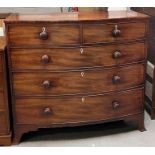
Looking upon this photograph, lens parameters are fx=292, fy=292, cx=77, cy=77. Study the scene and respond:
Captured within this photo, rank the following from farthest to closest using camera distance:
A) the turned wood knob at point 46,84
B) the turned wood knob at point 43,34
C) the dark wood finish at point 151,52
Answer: the dark wood finish at point 151,52 → the turned wood knob at point 46,84 → the turned wood knob at point 43,34

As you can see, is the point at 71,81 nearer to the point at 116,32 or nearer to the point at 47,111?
the point at 47,111

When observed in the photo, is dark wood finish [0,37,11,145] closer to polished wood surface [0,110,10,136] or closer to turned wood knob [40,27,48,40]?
polished wood surface [0,110,10,136]

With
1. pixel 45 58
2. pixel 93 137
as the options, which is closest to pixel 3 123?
pixel 45 58

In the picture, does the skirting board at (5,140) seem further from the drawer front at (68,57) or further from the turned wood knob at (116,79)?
the turned wood knob at (116,79)

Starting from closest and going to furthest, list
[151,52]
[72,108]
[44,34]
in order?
[44,34] < [72,108] < [151,52]

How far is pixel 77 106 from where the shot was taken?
2.10 meters

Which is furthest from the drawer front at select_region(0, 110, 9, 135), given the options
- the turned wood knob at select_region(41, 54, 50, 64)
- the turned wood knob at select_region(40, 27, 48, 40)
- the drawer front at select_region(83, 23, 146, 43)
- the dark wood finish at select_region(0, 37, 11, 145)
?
the drawer front at select_region(83, 23, 146, 43)

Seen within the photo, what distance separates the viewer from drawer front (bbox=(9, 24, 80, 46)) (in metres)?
1.89

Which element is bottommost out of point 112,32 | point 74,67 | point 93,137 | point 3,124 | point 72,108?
point 93,137

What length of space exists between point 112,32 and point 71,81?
1.44 ft

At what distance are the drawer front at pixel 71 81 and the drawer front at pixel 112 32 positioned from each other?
0.72 ft

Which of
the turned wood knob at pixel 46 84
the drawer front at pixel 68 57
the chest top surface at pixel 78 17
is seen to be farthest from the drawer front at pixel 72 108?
the chest top surface at pixel 78 17

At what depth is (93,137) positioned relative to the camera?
225 centimetres

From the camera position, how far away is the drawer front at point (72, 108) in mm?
2080
